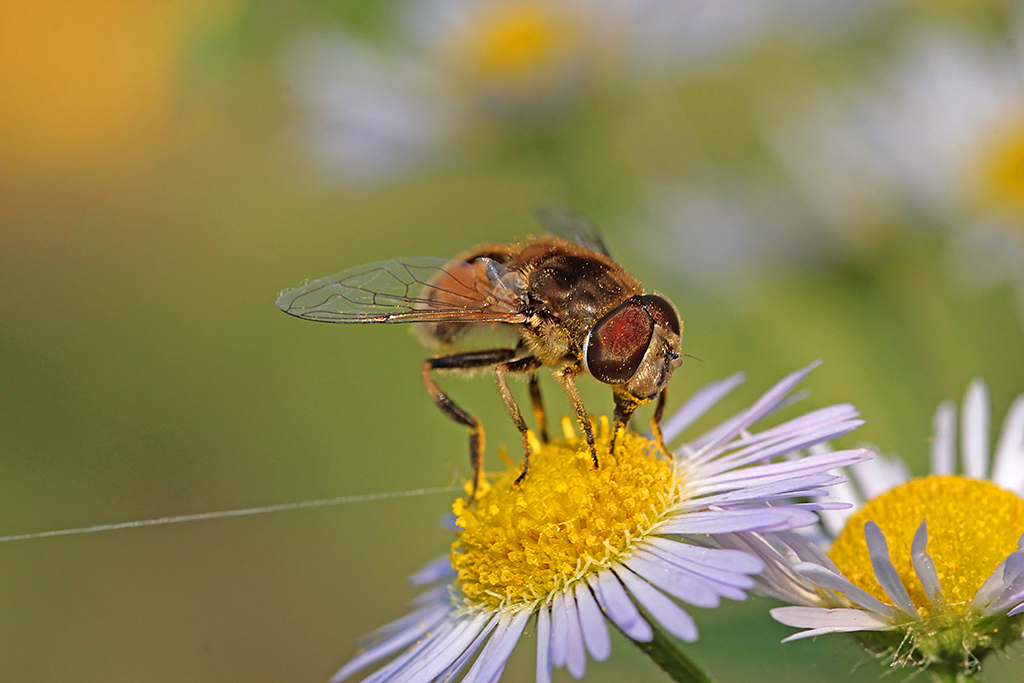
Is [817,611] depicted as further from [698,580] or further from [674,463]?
[674,463]

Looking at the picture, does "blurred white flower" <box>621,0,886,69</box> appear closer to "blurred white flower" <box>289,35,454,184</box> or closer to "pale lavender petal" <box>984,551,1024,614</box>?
"blurred white flower" <box>289,35,454,184</box>

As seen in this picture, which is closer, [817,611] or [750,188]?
[817,611]

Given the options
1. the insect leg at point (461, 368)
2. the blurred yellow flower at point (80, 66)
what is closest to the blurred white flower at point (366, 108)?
the blurred yellow flower at point (80, 66)

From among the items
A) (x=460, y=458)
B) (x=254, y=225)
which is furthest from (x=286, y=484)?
(x=254, y=225)

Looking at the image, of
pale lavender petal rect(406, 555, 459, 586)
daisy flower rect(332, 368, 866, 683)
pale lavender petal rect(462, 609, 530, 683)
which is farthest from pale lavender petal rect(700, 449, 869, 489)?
pale lavender petal rect(406, 555, 459, 586)

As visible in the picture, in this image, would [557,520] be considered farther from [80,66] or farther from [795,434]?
[80,66]

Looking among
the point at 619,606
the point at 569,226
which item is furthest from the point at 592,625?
the point at 569,226
